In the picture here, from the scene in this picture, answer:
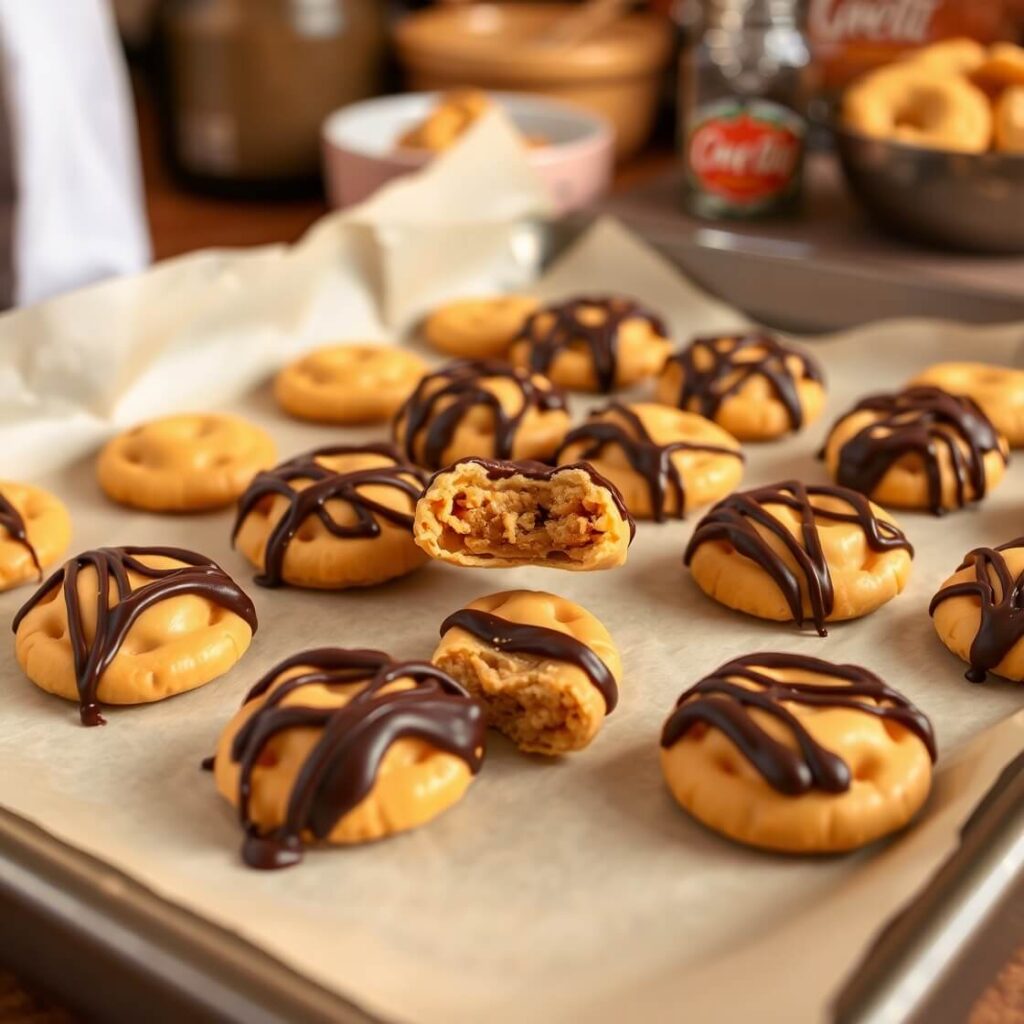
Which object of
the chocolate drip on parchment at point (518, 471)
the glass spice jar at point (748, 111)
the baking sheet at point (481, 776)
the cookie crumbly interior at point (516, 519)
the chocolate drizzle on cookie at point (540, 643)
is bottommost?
the baking sheet at point (481, 776)

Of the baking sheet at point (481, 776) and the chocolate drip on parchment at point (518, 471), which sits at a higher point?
the chocolate drip on parchment at point (518, 471)

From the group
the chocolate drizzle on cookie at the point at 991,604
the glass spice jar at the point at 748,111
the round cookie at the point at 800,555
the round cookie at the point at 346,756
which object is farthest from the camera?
the glass spice jar at the point at 748,111

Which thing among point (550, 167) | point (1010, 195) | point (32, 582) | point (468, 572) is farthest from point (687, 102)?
point (32, 582)

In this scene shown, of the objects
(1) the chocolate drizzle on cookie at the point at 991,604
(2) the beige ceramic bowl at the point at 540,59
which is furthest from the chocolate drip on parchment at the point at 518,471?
(2) the beige ceramic bowl at the point at 540,59

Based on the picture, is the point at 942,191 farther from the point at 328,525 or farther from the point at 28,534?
the point at 28,534

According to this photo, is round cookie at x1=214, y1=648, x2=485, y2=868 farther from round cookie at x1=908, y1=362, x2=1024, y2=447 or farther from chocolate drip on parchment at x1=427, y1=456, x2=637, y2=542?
round cookie at x1=908, y1=362, x2=1024, y2=447

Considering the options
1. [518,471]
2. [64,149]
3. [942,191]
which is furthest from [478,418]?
[942,191]

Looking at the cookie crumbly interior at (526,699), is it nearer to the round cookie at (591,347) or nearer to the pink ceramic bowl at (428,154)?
the round cookie at (591,347)

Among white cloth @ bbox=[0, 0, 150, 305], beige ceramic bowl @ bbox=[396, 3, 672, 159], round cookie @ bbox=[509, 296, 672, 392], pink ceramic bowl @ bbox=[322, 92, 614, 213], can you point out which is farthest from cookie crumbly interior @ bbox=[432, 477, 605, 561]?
beige ceramic bowl @ bbox=[396, 3, 672, 159]
